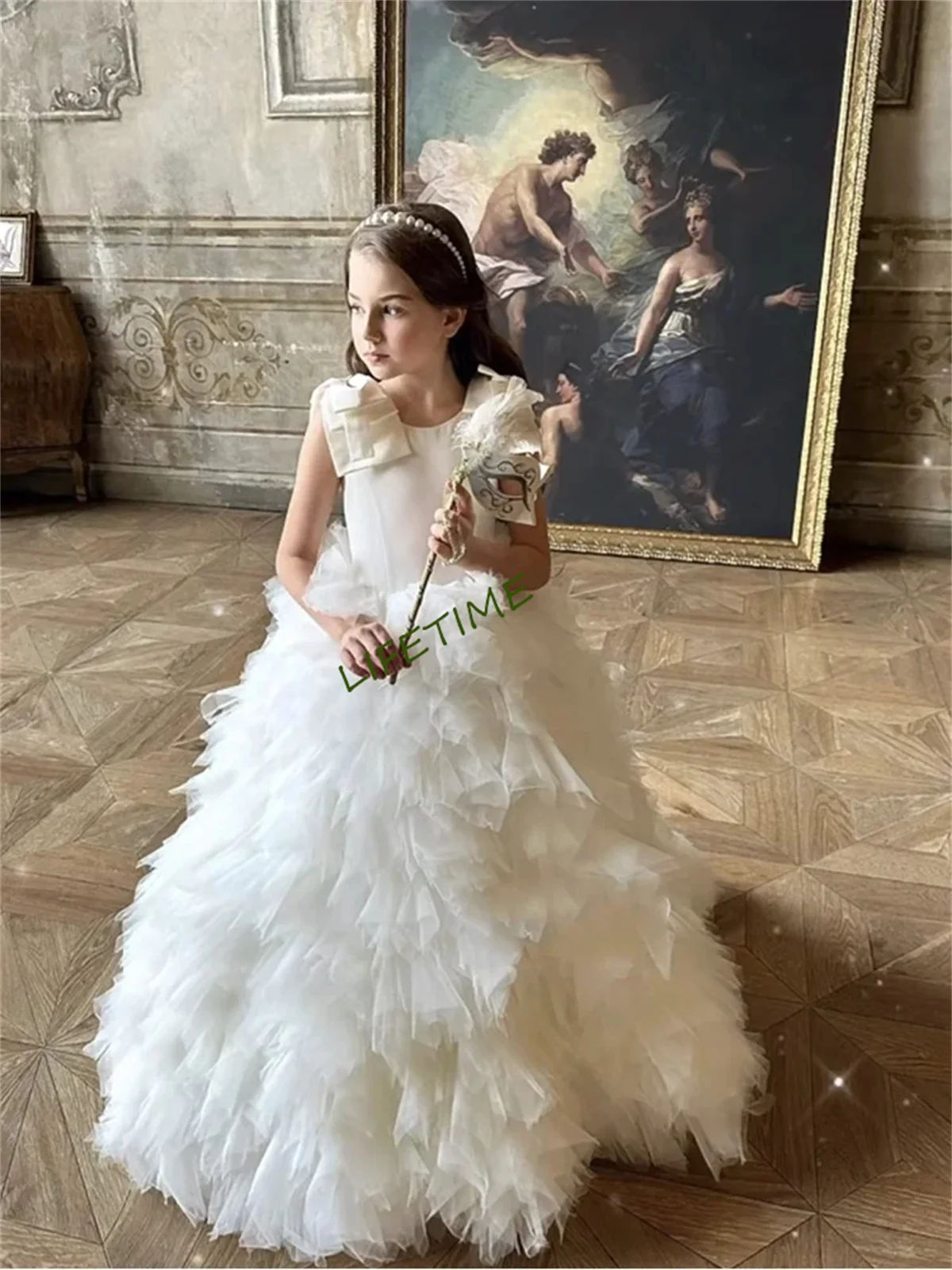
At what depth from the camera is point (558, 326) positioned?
3262 mm

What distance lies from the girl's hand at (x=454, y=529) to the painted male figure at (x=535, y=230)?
2291 millimetres

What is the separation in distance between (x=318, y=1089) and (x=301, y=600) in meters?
0.51

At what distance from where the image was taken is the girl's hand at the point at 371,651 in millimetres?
1057

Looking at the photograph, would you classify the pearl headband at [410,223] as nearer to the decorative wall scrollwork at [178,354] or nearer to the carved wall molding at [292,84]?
the carved wall molding at [292,84]

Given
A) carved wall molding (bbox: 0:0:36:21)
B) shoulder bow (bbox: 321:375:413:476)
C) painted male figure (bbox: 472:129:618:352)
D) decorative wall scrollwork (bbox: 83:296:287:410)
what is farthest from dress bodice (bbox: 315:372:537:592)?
carved wall molding (bbox: 0:0:36:21)

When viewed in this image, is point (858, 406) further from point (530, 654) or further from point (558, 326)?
point (530, 654)

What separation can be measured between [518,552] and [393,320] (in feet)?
0.92

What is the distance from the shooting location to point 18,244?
3.69 metres

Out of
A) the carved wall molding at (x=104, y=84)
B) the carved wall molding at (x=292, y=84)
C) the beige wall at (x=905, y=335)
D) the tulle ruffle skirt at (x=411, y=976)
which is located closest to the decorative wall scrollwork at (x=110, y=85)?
the carved wall molding at (x=104, y=84)

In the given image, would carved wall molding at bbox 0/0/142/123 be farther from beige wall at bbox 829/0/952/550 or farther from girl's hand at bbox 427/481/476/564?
girl's hand at bbox 427/481/476/564

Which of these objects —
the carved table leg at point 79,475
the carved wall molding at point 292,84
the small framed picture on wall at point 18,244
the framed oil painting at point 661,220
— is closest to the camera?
the framed oil painting at point 661,220

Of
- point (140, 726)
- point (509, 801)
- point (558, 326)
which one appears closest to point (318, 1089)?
point (509, 801)

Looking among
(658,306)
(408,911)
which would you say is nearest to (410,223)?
(408,911)

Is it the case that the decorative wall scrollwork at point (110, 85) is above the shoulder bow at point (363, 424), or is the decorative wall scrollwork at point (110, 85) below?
above
